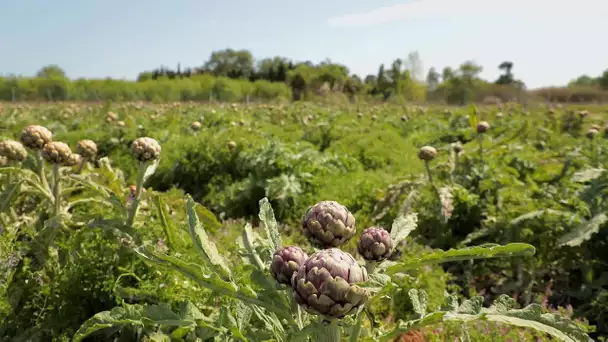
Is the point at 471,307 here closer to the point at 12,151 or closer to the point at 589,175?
the point at 589,175

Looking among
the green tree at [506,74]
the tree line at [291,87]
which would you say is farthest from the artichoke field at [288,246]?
the green tree at [506,74]

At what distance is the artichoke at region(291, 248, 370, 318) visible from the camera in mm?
982

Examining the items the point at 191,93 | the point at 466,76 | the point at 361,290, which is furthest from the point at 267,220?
the point at 466,76

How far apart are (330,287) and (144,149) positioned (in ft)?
5.11

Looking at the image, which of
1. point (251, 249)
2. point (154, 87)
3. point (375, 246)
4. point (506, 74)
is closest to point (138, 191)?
point (251, 249)

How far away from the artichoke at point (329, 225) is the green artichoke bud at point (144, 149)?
1.25 metres

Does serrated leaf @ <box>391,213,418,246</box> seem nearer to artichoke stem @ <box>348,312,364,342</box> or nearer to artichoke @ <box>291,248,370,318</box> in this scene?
artichoke stem @ <box>348,312,364,342</box>

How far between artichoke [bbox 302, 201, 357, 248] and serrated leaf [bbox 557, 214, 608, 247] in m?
2.08

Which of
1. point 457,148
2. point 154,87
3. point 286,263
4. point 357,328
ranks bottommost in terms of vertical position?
point 357,328

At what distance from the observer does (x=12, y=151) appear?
2615 millimetres

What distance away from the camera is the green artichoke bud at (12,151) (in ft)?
8.53

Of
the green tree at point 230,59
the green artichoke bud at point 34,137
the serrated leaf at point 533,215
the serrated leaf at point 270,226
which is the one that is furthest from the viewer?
the green tree at point 230,59

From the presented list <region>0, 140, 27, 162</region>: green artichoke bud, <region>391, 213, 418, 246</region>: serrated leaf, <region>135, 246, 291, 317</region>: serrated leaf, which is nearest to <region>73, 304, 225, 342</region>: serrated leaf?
<region>135, 246, 291, 317</region>: serrated leaf

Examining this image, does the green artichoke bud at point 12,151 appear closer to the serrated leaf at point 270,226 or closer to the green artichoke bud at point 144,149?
the green artichoke bud at point 144,149
